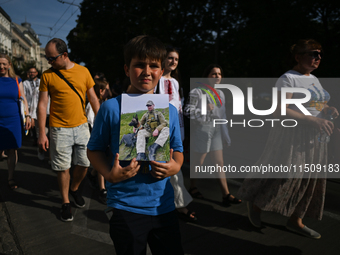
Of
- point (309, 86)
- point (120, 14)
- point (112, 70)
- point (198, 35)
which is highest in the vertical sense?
point (120, 14)

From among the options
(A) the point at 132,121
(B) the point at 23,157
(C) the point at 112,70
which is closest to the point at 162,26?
(C) the point at 112,70

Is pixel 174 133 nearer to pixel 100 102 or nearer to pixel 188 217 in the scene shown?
pixel 188 217

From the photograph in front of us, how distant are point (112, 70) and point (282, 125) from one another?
24155mm

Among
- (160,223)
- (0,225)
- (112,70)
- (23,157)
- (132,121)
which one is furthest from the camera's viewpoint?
(112,70)

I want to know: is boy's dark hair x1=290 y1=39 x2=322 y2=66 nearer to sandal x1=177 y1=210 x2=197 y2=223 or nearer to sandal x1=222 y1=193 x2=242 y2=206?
sandal x1=222 y1=193 x2=242 y2=206

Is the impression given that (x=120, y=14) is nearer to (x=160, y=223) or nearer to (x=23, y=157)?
(x=23, y=157)

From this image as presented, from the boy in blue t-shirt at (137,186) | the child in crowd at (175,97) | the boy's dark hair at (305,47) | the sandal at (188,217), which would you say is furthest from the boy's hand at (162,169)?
the boy's dark hair at (305,47)

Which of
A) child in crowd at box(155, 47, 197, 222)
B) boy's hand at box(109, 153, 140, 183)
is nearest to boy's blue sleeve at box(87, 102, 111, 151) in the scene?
boy's hand at box(109, 153, 140, 183)

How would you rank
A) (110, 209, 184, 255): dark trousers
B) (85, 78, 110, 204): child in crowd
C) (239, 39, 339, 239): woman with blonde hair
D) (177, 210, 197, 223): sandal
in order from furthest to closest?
(85, 78, 110, 204): child in crowd, (177, 210, 197, 223): sandal, (239, 39, 339, 239): woman with blonde hair, (110, 209, 184, 255): dark trousers

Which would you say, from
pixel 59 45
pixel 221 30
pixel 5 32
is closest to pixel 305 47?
pixel 59 45

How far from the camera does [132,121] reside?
158 centimetres

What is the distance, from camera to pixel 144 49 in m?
1.67

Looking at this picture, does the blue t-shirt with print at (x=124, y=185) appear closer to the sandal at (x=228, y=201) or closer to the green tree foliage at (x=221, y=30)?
the sandal at (x=228, y=201)

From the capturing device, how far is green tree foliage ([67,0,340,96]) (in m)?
13.1
